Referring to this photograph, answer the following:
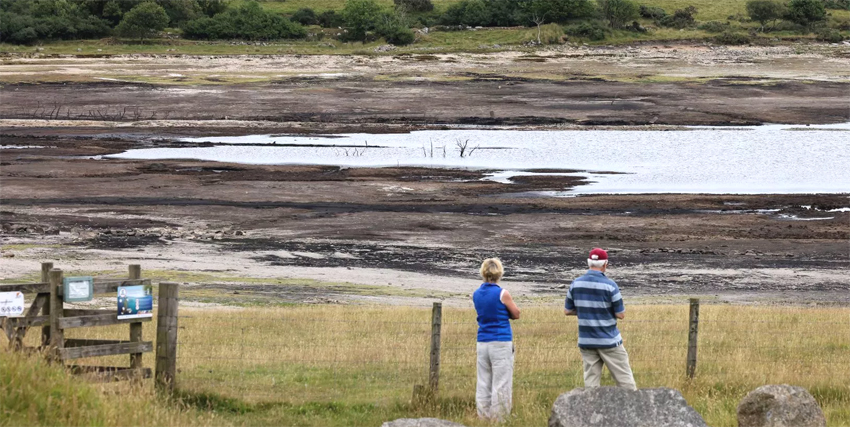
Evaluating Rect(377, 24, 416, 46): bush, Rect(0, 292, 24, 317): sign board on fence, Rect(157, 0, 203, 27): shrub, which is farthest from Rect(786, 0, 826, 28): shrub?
Rect(0, 292, 24, 317): sign board on fence

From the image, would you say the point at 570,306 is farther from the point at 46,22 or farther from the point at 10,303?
the point at 46,22

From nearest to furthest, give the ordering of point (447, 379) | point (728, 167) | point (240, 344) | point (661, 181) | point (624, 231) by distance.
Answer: point (447, 379) < point (240, 344) < point (624, 231) < point (661, 181) < point (728, 167)

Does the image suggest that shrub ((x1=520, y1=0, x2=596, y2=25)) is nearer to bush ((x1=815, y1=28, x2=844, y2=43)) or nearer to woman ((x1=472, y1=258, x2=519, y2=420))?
bush ((x1=815, y1=28, x2=844, y2=43))

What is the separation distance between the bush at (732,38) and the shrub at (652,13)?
1227 centimetres

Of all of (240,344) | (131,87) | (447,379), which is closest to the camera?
(447,379)

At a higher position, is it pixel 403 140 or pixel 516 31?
pixel 516 31

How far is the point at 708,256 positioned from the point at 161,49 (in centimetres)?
8631

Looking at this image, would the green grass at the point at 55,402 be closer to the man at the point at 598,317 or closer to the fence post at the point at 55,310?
the fence post at the point at 55,310

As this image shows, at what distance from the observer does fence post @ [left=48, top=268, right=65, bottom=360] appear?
39.5ft

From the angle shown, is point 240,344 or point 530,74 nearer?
point 240,344

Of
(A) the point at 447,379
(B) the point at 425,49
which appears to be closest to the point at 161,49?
(B) the point at 425,49

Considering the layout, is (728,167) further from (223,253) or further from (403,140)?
(223,253)

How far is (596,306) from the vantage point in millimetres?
11484

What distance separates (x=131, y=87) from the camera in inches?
3174
